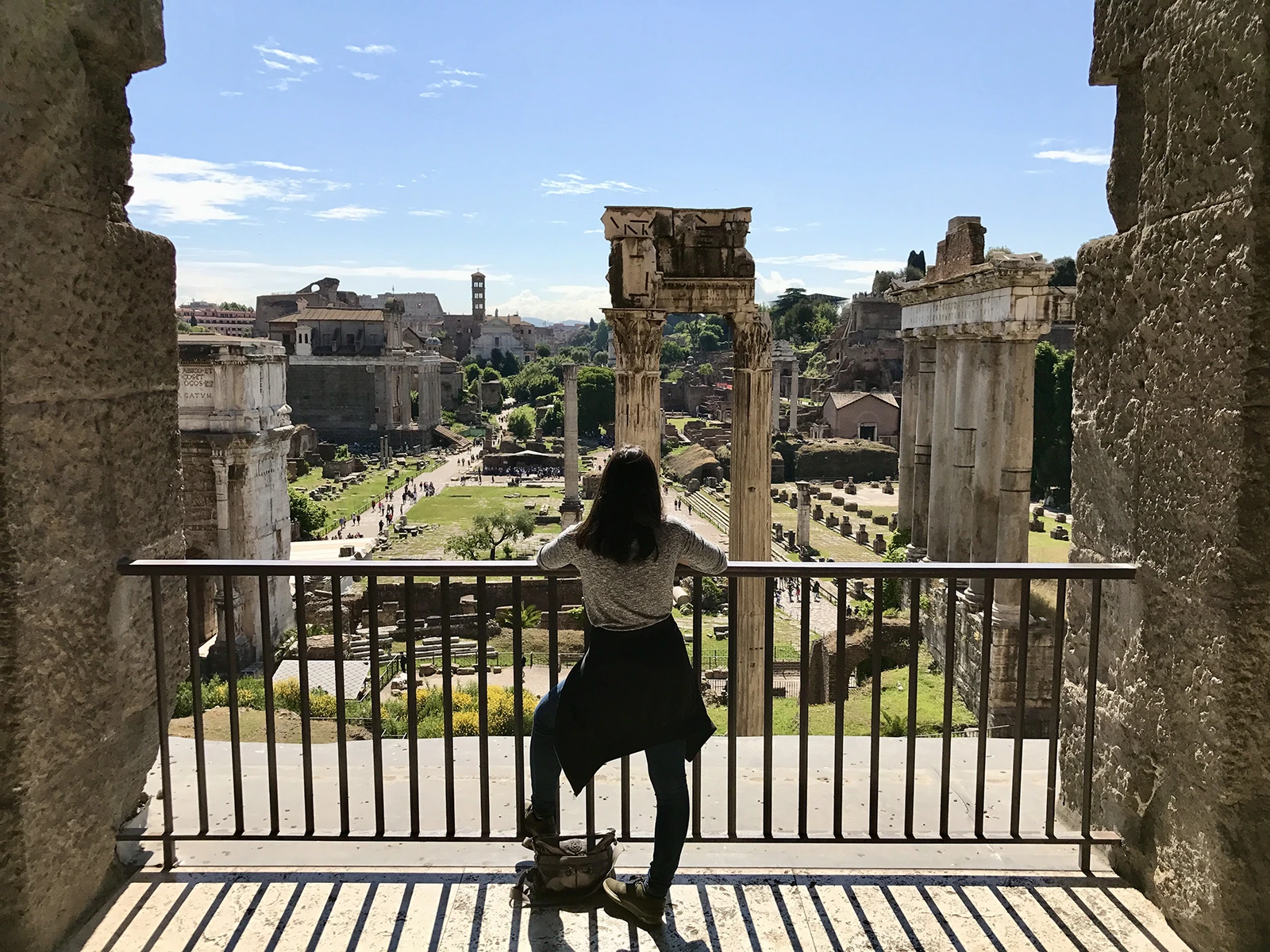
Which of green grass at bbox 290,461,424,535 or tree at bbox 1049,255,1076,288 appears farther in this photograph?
tree at bbox 1049,255,1076,288

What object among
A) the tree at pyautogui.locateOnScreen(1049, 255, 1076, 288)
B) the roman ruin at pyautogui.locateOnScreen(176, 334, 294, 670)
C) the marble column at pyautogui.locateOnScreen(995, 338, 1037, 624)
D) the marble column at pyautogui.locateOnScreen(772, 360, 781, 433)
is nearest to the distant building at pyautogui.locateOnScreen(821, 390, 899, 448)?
the marble column at pyautogui.locateOnScreen(772, 360, 781, 433)

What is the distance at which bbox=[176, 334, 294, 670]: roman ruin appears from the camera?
20.6m

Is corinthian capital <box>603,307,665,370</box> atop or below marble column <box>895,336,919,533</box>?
atop

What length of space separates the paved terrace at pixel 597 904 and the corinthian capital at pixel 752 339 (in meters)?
8.27

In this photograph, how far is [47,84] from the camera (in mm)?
2793

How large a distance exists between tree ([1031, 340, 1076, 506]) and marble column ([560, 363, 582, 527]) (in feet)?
51.4

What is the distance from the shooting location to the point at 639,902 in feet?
9.46

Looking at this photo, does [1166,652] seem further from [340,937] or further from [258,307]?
[258,307]

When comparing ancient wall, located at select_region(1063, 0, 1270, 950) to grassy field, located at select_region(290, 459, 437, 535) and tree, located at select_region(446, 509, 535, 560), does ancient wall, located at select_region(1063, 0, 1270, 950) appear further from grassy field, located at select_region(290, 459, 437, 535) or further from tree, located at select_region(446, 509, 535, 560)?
grassy field, located at select_region(290, 459, 437, 535)

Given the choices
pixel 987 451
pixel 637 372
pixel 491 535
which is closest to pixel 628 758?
pixel 637 372

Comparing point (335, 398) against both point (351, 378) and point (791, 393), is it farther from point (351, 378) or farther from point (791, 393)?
point (791, 393)

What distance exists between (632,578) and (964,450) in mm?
14633

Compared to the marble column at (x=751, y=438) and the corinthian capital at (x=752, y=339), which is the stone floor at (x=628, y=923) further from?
the corinthian capital at (x=752, y=339)

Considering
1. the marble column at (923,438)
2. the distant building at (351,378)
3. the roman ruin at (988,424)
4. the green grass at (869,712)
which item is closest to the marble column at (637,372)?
the green grass at (869,712)
